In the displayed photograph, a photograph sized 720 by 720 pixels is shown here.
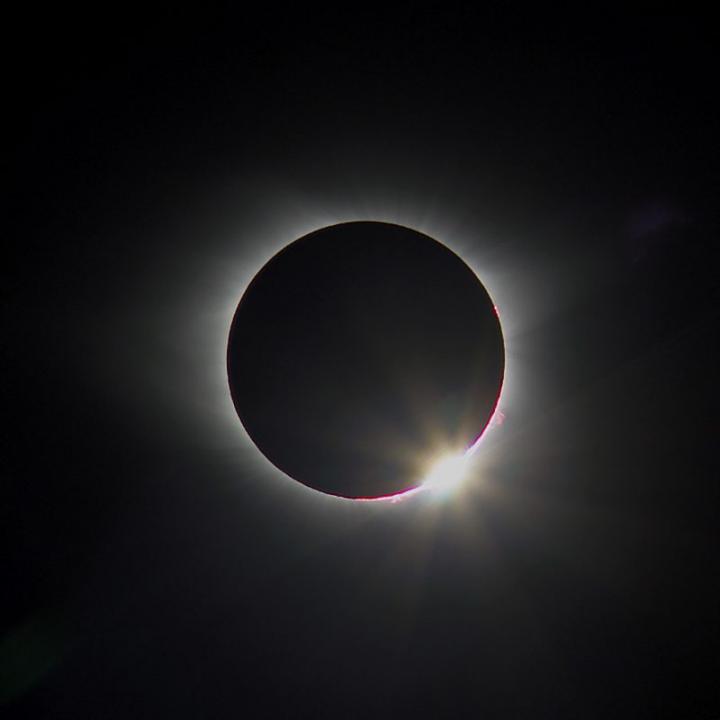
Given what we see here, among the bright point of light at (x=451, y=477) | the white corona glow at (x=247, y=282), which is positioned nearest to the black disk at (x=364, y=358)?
the white corona glow at (x=247, y=282)

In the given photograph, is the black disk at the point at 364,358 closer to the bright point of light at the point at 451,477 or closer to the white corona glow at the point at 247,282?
the white corona glow at the point at 247,282

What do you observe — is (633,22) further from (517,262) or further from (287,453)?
(287,453)

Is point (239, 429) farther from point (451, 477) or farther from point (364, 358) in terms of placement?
point (451, 477)

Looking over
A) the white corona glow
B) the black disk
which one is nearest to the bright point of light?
the white corona glow

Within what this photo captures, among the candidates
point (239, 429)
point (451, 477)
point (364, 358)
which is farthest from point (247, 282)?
point (451, 477)

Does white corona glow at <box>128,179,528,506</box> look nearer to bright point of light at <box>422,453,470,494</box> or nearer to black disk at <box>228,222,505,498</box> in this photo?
bright point of light at <box>422,453,470,494</box>

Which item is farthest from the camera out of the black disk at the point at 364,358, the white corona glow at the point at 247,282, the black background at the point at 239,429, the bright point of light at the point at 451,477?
the bright point of light at the point at 451,477

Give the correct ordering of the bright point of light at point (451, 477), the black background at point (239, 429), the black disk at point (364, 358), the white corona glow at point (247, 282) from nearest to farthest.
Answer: the black disk at point (364, 358) < the black background at point (239, 429) < the white corona glow at point (247, 282) < the bright point of light at point (451, 477)
